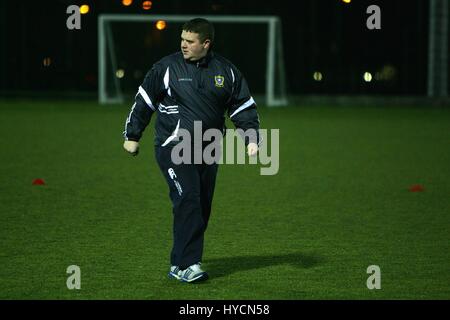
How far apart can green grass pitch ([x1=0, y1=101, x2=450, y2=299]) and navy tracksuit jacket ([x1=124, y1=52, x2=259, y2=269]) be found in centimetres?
39

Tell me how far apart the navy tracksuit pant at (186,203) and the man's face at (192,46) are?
0.65m

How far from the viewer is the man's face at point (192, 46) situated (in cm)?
643

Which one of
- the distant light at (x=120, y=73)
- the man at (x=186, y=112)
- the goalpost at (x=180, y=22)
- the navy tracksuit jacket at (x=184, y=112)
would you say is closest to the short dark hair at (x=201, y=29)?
the man at (x=186, y=112)

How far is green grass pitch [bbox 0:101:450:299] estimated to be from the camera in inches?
263

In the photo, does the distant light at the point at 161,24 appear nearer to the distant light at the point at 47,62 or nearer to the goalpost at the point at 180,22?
the goalpost at the point at 180,22

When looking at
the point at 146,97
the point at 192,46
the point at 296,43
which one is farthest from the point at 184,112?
the point at 296,43

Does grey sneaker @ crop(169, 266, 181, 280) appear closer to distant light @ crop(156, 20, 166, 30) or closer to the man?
the man

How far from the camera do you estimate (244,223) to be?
937 cm

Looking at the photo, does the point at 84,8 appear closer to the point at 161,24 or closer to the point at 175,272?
the point at 161,24

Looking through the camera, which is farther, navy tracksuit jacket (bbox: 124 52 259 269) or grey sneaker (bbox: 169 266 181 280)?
grey sneaker (bbox: 169 266 181 280)

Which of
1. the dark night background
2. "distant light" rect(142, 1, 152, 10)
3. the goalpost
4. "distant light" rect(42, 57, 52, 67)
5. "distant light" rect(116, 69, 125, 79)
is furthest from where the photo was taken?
"distant light" rect(142, 1, 152, 10)

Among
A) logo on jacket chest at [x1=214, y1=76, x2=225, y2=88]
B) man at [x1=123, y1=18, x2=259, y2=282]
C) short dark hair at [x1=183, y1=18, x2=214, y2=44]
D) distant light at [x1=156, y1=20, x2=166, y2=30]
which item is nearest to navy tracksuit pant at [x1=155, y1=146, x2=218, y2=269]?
man at [x1=123, y1=18, x2=259, y2=282]

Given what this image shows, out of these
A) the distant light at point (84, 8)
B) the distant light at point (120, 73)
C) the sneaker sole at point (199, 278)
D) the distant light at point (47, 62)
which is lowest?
the sneaker sole at point (199, 278)
